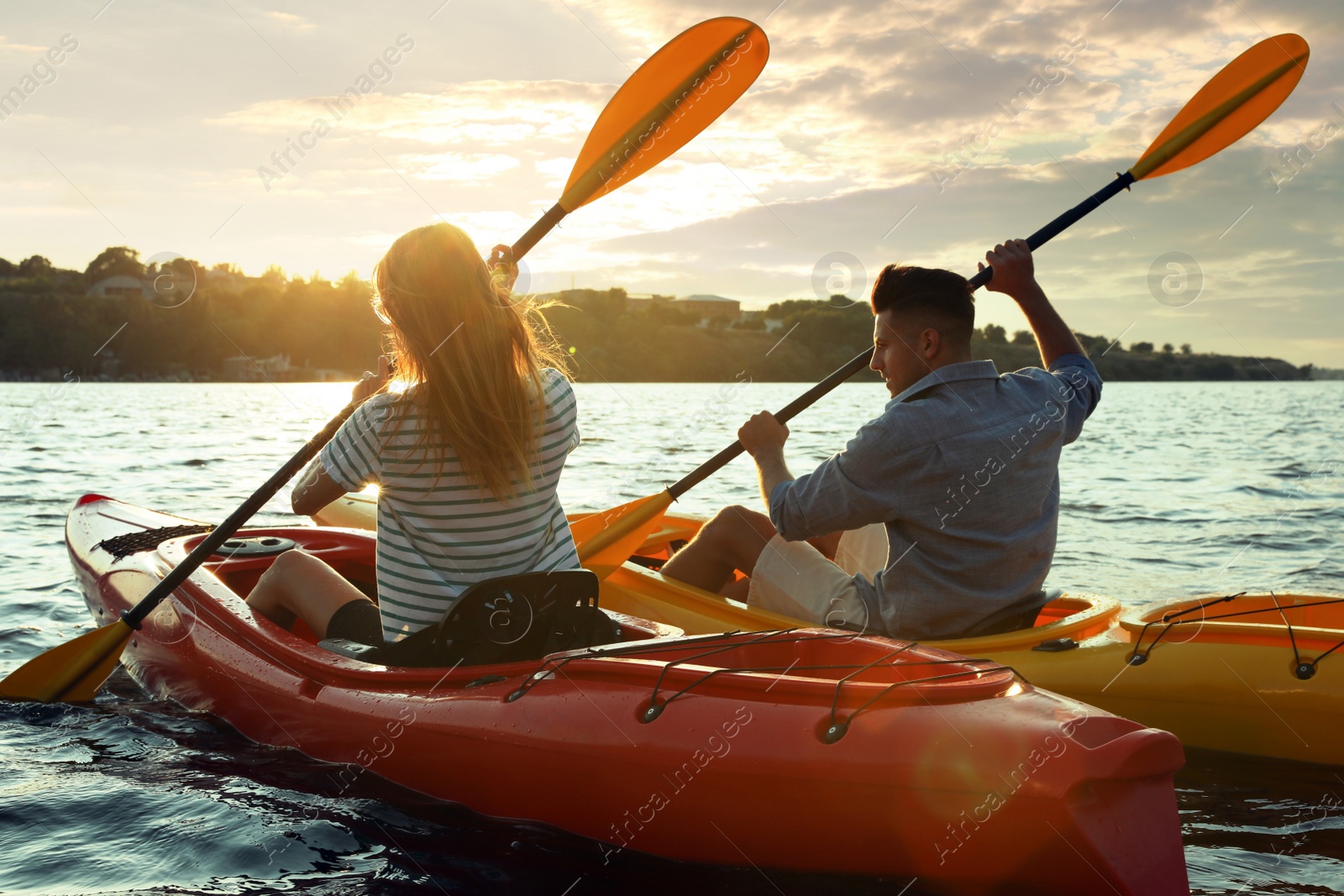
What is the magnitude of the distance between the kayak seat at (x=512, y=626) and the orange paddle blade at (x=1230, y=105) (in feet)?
9.34

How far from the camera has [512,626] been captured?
8.40 ft

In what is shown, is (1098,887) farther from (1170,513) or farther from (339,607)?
(1170,513)

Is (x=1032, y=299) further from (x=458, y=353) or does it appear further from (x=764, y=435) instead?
(x=458, y=353)

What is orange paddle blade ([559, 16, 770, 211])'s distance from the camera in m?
3.70

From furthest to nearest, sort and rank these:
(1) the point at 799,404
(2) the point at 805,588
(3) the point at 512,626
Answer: (1) the point at 799,404
(2) the point at 805,588
(3) the point at 512,626

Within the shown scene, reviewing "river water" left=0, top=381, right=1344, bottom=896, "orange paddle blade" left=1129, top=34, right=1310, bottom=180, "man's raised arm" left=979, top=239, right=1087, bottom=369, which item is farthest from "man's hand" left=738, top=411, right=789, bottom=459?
"orange paddle blade" left=1129, top=34, right=1310, bottom=180

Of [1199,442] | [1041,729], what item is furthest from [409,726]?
[1199,442]

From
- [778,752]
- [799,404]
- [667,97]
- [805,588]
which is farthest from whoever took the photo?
[799,404]

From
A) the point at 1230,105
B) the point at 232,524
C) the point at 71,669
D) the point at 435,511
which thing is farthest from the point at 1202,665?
the point at 71,669

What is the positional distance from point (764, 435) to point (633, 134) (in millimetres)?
1432

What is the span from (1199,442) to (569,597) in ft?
64.6

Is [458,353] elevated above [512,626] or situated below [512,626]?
above

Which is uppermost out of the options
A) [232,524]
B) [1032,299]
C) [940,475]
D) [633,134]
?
[633,134]

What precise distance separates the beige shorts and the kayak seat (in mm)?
777
